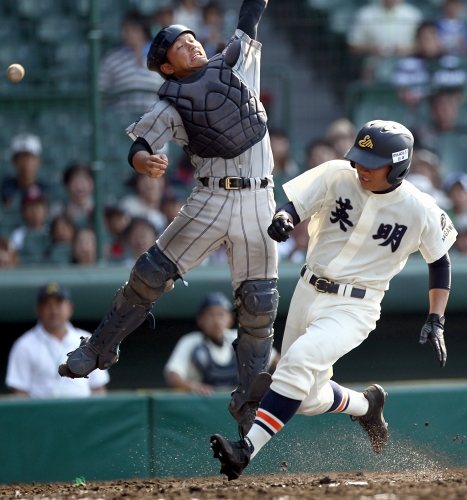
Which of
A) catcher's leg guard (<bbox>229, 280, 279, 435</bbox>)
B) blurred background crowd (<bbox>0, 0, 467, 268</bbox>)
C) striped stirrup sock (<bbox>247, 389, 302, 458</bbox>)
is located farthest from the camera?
blurred background crowd (<bbox>0, 0, 467, 268</bbox>)

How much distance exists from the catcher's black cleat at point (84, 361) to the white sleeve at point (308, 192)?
122cm

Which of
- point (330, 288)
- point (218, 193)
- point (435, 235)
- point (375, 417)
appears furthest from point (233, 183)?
point (375, 417)

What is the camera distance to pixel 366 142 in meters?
4.47

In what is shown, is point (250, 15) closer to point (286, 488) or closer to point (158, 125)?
point (158, 125)

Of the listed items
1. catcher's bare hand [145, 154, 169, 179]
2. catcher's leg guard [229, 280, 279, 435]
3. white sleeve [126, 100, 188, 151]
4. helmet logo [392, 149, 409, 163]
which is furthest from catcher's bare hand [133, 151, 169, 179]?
helmet logo [392, 149, 409, 163]

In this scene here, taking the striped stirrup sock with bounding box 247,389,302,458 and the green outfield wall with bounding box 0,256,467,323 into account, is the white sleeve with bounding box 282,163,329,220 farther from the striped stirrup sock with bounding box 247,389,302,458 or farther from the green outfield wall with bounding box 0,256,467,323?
the green outfield wall with bounding box 0,256,467,323

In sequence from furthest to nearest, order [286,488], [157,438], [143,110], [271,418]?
[143,110]
[157,438]
[286,488]
[271,418]

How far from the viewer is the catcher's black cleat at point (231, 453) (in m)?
4.27

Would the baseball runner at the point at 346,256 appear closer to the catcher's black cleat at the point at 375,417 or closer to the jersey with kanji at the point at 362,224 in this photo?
the jersey with kanji at the point at 362,224

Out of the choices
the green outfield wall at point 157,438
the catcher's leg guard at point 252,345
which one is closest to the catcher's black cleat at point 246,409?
the catcher's leg guard at point 252,345

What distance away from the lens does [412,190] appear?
4.65 m

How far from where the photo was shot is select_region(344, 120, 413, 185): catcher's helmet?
442 centimetres

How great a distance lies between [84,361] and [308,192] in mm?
1444

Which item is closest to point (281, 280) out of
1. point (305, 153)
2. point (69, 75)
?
point (305, 153)
